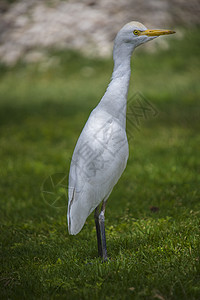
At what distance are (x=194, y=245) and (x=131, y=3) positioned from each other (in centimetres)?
923

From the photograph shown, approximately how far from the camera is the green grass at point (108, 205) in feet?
9.77

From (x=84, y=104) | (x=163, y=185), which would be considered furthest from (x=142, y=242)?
(x=84, y=104)

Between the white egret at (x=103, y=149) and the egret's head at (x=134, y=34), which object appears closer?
the white egret at (x=103, y=149)

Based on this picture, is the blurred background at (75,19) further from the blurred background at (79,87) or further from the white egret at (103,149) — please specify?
the white egret at (103,149)

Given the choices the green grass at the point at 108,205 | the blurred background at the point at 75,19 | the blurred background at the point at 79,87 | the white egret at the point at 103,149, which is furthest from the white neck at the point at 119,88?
the blurred background at the point at 75,19

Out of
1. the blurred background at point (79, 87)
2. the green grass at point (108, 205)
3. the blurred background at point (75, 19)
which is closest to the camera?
the green grass at point (108, 205)

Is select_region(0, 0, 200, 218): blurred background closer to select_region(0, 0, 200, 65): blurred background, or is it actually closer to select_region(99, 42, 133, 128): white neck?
select_region(0, 0, 200, 65): blurred background

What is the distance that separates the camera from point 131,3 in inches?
436

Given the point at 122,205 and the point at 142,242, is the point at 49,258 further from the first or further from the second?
the point at 122,205

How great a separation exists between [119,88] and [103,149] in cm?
62

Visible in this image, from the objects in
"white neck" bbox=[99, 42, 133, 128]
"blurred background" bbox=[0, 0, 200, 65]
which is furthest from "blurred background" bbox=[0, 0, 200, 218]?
"white neck" bbox=[99, 42, 133, 128]

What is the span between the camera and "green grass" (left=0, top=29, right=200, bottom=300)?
117 inches

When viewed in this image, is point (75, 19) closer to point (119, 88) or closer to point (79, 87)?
point (79, 87)

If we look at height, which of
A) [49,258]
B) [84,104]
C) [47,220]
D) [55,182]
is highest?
[49,258]
